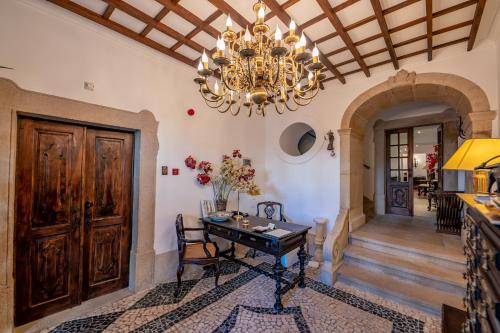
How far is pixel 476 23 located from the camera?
2.14 m

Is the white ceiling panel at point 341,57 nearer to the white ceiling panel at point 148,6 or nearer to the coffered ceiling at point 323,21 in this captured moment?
the coffered ceiling at point 323,21

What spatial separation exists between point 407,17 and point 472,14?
1.95ft

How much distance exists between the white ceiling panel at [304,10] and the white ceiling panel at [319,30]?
0.16 metres

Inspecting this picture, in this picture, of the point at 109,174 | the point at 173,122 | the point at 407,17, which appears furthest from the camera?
the point at 173,122

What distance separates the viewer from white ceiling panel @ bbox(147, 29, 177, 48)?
253 cm

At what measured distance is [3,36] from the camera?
187cm

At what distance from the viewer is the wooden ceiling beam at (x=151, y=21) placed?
79.5 inches

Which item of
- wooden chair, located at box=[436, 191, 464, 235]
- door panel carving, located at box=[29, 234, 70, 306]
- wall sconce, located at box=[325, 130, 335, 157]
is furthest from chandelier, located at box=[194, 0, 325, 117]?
wooden chair, located at box=[436, 191, 464, 235]

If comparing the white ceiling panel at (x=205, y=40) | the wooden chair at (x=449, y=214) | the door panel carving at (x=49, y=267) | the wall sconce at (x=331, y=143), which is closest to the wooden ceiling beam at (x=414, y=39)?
the wall sconce at (x=331, y=143)

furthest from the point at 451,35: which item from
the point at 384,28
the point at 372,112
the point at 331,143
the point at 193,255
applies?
the point at 193,255

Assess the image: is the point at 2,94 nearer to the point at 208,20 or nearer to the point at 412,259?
the point at 208,20

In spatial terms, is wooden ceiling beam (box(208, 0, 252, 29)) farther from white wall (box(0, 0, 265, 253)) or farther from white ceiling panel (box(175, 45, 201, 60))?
white wall (box(0, 0, 265, 253))

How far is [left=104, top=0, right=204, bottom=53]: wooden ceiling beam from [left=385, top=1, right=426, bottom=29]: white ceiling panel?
2183 mm

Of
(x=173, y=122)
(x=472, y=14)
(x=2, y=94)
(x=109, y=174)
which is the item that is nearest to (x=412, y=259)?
(x=472, y=14)
